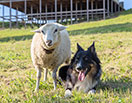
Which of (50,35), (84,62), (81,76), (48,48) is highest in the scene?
(50,35)

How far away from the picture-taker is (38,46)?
456cm

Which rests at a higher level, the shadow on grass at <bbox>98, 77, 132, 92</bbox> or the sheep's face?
the sheep's face

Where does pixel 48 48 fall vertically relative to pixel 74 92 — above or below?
above

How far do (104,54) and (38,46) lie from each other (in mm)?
3874

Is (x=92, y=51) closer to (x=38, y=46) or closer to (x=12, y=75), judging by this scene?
(x=38, y=46)

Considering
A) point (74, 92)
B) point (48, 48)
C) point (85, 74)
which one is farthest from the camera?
point (48, 48)

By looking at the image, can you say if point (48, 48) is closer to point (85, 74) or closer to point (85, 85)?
point (85, 74)

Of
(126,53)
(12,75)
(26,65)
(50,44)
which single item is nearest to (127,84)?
(50,44)

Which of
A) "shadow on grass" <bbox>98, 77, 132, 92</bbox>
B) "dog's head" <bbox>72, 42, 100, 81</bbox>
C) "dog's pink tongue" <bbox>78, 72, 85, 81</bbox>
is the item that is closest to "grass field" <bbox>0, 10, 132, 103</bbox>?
"shadow on grass" <bbox>98, 77, 132, 92</bbox>

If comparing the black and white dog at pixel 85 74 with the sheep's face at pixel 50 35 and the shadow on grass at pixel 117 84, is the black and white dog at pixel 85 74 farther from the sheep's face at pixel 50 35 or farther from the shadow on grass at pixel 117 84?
the sheep's face at pixel 50 35

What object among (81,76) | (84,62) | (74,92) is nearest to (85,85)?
(81,76)

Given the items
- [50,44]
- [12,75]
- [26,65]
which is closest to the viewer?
[50,44]

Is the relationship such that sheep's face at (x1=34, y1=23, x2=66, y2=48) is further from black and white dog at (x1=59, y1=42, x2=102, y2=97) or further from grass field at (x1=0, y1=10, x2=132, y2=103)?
grass field at (x1=0, y1=10, x2=132, y2=103)

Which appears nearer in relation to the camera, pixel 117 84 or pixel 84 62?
pixel 84 62
